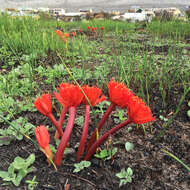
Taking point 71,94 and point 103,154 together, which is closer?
point 71,94

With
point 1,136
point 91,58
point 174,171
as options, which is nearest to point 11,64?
point 91,58

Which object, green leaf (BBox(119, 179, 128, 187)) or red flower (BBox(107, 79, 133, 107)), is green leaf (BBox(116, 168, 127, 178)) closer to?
green leaf (BBox(119, 179, 128, 187))

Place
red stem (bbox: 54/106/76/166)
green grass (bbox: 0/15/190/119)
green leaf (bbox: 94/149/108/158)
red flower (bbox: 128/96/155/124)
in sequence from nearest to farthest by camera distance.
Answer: red flower (bbox: 128/96/155/124), red stem (bbox: 54/106/76/166), green leaf (bbox: 94/149/108/158), green grass (bbox: 0/15/190/119)

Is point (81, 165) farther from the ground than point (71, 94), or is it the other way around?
point (71, 94)

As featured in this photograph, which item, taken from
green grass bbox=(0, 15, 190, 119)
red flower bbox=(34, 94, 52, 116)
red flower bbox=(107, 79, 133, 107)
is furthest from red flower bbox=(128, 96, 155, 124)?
green grass bbox=(0, 15, 190, 119)

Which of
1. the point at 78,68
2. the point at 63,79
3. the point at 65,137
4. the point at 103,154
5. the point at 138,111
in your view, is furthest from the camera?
the point at 78,68

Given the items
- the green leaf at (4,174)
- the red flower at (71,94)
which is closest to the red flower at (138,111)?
the red flower at (71,94)

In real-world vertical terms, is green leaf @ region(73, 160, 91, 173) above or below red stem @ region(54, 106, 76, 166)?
below

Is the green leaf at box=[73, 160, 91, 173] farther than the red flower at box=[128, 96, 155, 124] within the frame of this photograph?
Yes

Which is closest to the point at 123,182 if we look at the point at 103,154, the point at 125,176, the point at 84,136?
the point at 125,176

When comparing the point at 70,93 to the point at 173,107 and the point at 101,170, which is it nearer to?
the point at 101,170

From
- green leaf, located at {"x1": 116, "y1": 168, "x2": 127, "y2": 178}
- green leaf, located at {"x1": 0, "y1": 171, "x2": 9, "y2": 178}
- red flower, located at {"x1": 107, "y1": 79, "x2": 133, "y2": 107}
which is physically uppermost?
red flower, located at {"x1": 107, "y1": 79, "x2": 133, "y2": 107}

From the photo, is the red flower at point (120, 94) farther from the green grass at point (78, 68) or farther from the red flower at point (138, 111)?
the green grass at point (78, 68)

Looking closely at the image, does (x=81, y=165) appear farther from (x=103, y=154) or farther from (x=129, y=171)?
(x=129, y=171)
